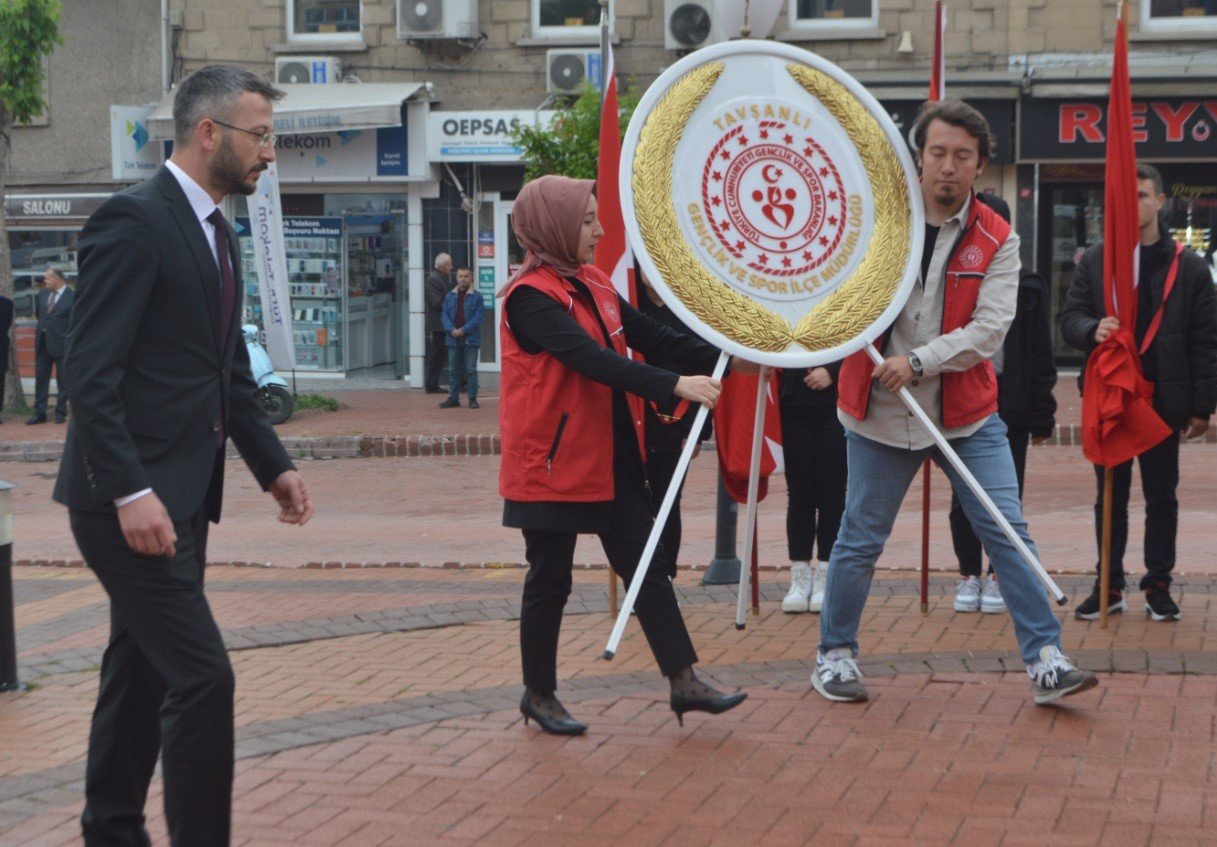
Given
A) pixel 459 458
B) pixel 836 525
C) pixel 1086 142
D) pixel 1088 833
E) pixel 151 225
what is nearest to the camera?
pixel 151 225

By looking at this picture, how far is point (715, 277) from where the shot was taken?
216 inches

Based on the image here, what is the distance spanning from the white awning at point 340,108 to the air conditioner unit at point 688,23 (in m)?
3.51

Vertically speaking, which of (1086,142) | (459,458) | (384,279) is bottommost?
(459,458)

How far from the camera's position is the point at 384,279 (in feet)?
77.7

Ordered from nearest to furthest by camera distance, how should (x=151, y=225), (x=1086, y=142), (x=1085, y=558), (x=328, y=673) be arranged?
1. (x=151, y=225)
2. (x=328, y=673)
3. (x=1085, y=558)
4. (x=1086, y=142)

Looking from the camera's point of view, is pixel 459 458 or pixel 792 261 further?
pixel 459 458

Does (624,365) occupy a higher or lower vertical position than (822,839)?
higher

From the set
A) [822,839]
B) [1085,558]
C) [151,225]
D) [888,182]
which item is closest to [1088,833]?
[822,839]

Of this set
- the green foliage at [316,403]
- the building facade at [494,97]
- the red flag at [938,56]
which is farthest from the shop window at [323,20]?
the red flag at [938,56]

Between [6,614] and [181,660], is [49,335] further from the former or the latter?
[181,660]

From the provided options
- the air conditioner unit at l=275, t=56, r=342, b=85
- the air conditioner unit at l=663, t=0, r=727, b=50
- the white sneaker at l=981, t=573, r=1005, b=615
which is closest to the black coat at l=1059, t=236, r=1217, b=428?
the white sneaker at l=981, t=573, r=1005, b=615

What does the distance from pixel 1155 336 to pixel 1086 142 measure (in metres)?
14.7

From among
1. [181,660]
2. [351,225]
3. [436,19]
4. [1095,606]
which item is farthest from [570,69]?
[181,660]

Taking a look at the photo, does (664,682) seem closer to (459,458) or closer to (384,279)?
(459,458)
